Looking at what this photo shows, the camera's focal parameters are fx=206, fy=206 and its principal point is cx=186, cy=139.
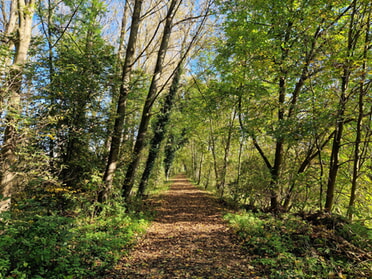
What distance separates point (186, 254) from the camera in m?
5.06

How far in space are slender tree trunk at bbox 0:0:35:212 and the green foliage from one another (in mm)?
773

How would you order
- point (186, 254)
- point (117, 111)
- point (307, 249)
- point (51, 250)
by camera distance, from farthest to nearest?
point (117, 111) < point (186, 254) < point (307, 249) < point (51, 250)

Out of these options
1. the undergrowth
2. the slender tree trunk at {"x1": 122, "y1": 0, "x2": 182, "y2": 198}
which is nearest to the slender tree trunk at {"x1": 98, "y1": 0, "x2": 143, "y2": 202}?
the slender tree trunk at {"x1": 122, "y1": 0, "x2": 182, "y2": 198}

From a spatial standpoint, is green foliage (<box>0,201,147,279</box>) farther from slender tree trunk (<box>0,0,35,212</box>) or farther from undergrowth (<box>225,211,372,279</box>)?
undergrowth (<box>225,211,372,279</box>)

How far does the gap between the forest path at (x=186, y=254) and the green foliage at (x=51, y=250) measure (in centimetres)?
43

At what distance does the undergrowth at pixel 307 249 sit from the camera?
379 centimetres

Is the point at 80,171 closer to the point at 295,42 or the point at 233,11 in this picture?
the point at 233,11

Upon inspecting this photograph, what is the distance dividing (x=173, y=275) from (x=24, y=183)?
4.31m

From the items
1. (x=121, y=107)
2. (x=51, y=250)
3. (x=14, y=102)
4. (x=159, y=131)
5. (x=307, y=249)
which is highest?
(x=121, y=107)

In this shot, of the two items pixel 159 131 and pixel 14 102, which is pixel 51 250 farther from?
pixel 159 131

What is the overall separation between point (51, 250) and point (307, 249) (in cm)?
515

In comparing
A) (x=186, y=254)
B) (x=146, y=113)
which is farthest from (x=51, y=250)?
(x=146, y=113)

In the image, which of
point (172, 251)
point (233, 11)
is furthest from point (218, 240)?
point (233, 11)

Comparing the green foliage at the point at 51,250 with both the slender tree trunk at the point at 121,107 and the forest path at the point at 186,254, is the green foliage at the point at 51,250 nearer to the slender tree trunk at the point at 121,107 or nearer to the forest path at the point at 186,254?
the forest path at the point at 186,254
